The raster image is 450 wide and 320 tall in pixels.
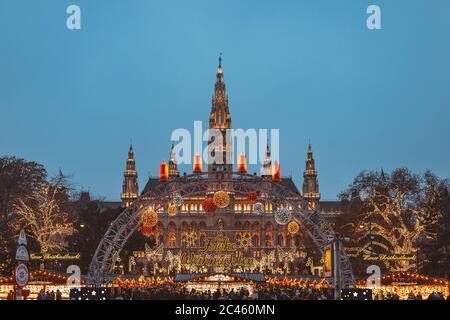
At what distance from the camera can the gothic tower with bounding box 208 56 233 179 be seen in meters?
146

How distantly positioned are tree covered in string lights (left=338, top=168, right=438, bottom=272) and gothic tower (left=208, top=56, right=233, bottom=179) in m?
77.4

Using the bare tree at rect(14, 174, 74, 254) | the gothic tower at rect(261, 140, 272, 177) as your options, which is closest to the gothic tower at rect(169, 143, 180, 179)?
the gothic tower at rect(261, 140, 272, 177)

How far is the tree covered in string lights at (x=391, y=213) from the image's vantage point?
57031 millimetres

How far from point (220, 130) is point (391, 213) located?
297ft

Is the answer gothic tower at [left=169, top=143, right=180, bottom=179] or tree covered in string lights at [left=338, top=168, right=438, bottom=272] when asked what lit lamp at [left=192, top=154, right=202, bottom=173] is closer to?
gothic tower at [left=169, top=143, right=180, bottom=179]

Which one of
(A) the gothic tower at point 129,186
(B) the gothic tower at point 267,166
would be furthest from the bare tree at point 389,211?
(A) the gothic tower at point 129,186

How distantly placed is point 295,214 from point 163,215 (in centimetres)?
8372

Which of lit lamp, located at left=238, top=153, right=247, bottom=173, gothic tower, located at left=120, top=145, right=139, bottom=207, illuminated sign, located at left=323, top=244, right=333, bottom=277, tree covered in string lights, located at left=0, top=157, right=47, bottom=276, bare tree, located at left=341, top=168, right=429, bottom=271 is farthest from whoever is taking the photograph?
gothic tower, located at left=120, top=145, right=139, bottom=207

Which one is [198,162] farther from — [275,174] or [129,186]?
[129,186]

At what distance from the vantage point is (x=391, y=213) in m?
58.8

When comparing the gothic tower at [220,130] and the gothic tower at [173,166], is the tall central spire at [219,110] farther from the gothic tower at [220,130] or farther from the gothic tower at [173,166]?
the gothic tower at [173,166]

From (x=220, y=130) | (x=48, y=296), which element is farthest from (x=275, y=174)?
(x=48, y=296)
